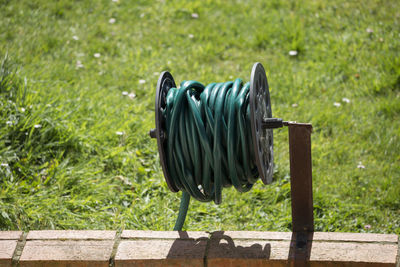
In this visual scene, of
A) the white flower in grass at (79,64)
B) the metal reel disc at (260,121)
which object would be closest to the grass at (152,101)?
the white flower in grass at (79,64)

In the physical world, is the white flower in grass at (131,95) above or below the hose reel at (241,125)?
below

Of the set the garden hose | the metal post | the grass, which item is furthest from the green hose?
the grass

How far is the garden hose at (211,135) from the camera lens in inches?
107

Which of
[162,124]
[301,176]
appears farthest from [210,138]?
[301,176]

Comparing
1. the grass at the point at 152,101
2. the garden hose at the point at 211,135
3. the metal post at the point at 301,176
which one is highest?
the garden hose at the point at 211,135

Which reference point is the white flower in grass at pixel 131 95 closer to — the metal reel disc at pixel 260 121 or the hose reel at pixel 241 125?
the hose reel at pixel 241 125

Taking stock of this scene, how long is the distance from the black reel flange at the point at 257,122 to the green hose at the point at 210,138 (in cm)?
4

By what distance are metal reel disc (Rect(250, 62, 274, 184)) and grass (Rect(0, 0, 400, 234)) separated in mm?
729

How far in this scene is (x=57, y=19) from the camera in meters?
6.08

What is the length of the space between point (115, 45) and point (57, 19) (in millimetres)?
858

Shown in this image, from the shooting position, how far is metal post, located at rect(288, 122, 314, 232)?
9.63 feet

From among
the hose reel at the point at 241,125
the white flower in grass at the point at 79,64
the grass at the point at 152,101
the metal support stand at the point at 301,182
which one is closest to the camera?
the hose reel at the point at 241,125

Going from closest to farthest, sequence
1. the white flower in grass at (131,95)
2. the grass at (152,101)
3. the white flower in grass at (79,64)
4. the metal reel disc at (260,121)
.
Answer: the metal reel disc at (260,121), the grass at (152,101), the white flower in grass at (131,95), the white flower in grass at (79,64)

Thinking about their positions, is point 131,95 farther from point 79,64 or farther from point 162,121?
point 162,121
